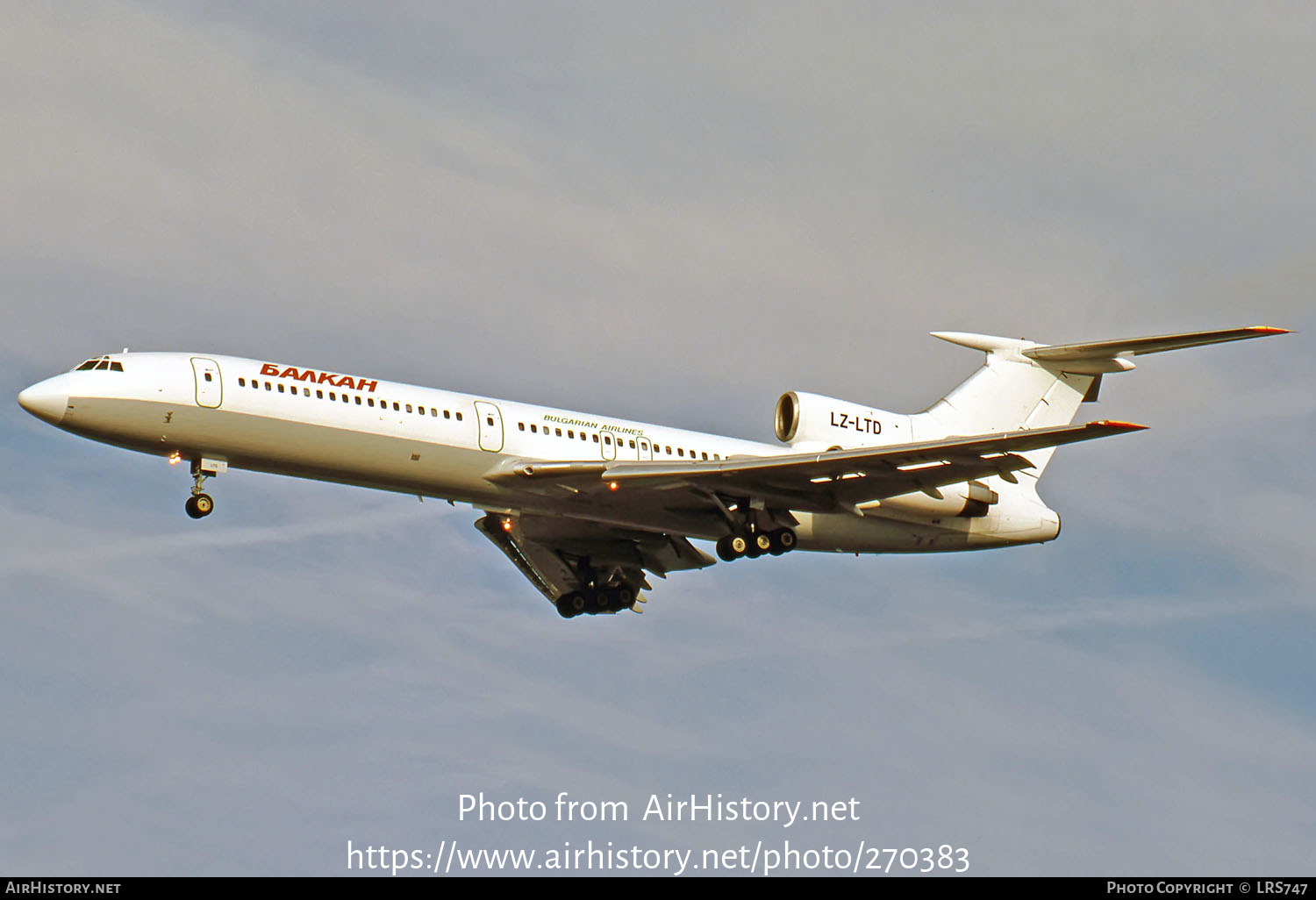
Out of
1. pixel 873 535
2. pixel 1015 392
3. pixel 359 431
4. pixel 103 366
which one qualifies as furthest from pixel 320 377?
pixel 1015 392

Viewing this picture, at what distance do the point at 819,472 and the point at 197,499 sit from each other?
36.6ft

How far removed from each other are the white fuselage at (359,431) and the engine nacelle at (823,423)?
3.85ft

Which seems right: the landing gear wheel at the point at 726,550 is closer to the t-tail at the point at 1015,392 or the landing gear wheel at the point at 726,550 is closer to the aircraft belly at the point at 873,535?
the aircraft belly at the point at 873,535

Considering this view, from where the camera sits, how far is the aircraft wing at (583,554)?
36500mm

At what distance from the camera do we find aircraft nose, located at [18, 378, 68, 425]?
2894 centimetres

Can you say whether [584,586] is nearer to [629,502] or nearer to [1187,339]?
[629,502]

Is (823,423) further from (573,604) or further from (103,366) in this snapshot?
(103,366)

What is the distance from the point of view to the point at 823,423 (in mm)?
34875

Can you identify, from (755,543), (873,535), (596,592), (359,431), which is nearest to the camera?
(359,431)

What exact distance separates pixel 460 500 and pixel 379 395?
101 inches

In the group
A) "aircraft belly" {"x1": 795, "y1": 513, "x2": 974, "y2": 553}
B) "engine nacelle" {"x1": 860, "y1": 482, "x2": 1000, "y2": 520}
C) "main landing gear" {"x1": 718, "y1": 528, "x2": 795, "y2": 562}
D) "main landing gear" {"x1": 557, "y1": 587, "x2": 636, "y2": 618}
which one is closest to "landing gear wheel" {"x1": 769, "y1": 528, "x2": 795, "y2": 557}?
"main landing gear" {"x1": 718, "y1": 528, "x2": 795, "y2": 562}

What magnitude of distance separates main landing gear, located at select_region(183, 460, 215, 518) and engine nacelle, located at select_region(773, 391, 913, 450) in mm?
11312

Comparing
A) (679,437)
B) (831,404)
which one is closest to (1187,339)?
(831,404)

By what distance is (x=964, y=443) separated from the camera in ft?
103
